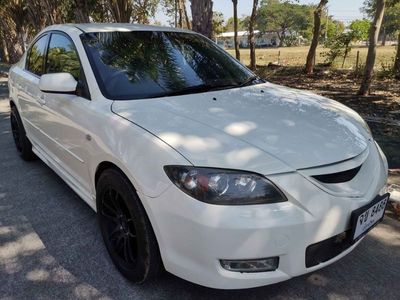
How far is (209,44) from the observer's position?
3926 mm

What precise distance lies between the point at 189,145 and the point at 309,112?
3.41ft

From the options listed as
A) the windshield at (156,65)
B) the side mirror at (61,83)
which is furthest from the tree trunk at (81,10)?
the side mirror at (61,83)

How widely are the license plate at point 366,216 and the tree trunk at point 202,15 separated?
5.02 meters

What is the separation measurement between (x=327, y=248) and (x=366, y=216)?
0.32 metres

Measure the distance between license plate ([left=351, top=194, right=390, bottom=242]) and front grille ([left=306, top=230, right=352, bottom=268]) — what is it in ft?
0.18

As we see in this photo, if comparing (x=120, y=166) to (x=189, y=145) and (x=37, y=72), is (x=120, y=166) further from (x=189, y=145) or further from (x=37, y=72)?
(x=37, y=72)

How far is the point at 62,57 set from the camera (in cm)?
355

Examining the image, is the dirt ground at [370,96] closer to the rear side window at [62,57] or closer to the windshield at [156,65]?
the windshield at [156,65]

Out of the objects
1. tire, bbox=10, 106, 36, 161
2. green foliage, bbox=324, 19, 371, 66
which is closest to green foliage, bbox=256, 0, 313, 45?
green foliage, bbox=324, 19, 371, 66

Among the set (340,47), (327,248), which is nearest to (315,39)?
(340,47)

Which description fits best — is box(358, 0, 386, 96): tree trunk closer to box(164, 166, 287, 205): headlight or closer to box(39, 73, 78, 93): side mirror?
box(39, 73, 78, 93): side mirror

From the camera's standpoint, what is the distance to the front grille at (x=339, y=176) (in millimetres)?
2129

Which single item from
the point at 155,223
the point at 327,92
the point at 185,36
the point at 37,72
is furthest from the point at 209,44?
the point at 327,92

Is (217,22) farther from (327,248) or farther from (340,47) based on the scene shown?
(327,248)
